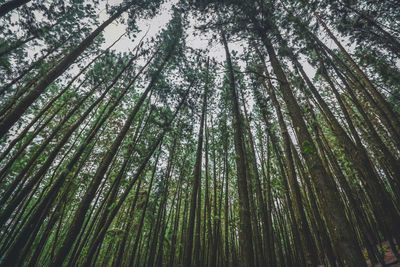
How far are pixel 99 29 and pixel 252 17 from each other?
469cm

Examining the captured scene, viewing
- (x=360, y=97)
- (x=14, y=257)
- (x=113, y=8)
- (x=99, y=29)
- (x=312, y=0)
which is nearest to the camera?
(x=14, y=257)

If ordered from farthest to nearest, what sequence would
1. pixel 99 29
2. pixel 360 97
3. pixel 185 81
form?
pixel 360 97 → pixel 185 81 → pixel 99 29

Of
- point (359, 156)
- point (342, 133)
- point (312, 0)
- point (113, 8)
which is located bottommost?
point (359, 156)

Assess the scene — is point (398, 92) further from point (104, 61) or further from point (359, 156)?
point (104, 61)

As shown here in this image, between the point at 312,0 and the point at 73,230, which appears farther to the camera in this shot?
the point at 312,0

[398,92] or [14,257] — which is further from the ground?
[398,92]

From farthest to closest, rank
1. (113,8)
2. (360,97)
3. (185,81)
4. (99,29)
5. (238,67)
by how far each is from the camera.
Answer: (360,97)
(238,67)
(185,81)
(113,8)
(99,29)

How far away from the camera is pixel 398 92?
663 cm

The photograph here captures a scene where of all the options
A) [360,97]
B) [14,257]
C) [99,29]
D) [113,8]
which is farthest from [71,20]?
[360,97]

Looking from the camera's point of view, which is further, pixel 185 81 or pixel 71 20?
pixel 185 81

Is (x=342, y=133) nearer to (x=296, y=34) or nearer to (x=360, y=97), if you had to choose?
(x=296, y=34)

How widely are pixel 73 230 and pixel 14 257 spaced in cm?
129

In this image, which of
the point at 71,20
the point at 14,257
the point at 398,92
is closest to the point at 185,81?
the point at 71,20

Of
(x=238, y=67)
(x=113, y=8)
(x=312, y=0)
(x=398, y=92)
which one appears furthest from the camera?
(x=238, y=67)
